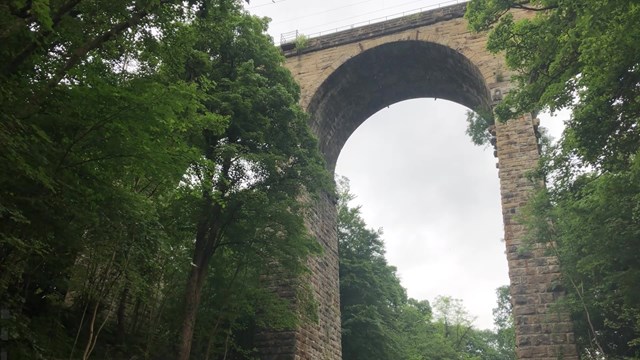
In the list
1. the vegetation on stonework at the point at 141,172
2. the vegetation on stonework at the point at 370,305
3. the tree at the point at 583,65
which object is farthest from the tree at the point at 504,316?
the tree at the point at 583,65

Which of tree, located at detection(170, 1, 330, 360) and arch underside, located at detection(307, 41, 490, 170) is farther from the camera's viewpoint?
arch underside, located at detection(307, 41, 490, 170)

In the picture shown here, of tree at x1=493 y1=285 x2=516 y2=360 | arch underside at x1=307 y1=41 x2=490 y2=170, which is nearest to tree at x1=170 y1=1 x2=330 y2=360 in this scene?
arch underside at x1=307 y1=41 x2=490 y2=170

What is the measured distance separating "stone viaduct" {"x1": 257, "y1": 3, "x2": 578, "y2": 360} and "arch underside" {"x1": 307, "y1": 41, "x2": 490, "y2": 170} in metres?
0.03

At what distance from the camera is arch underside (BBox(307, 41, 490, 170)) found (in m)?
15.8

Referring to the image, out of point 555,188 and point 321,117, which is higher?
point 321,117

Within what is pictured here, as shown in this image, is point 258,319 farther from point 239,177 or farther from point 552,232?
point 552,232

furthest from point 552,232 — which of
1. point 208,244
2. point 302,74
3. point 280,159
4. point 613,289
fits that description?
point 302,74

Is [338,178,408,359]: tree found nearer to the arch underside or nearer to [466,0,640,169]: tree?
the arch underside

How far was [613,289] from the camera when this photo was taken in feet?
35.7

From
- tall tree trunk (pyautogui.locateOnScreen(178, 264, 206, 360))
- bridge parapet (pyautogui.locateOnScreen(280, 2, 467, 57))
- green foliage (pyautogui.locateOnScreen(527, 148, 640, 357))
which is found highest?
bridge parapet (pyautogui.locateOnScreen(280, 2, 467, 57))

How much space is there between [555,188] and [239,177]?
5710 millimetres

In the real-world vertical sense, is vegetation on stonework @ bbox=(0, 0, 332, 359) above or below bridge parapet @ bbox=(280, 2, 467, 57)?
below

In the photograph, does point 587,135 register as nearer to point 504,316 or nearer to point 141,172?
point 141,172

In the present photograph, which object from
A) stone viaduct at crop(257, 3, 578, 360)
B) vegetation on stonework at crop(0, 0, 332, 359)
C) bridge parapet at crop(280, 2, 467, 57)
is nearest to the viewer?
vegetation on stonework at crop(0, 0, 332, 359)
